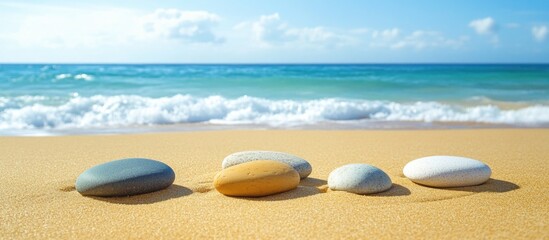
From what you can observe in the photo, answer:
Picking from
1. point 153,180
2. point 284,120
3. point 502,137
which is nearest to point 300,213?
point 153,180

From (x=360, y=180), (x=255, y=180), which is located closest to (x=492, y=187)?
(x=360, y=180)

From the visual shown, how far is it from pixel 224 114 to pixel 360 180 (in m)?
7.60

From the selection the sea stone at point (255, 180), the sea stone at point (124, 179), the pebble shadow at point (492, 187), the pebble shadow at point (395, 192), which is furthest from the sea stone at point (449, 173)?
the sea stone at point (124, 179)

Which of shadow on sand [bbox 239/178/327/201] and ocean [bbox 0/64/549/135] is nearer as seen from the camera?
shadow on sand [bbox 239/178/327/201]

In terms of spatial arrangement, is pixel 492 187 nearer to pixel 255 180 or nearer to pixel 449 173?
pixel 449 173

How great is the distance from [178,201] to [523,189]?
2562mm

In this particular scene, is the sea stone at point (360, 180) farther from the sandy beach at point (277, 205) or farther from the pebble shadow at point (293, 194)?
the pebble shadow at point (293, 194)

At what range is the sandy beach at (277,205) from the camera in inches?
106

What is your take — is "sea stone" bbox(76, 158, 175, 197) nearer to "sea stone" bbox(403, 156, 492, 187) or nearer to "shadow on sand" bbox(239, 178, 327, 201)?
"shadow on sand" bbox(239, 178, 327, 201)

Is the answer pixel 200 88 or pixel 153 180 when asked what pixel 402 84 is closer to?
pixel 200 88

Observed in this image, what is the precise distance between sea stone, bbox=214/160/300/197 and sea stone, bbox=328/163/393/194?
32 centimetres

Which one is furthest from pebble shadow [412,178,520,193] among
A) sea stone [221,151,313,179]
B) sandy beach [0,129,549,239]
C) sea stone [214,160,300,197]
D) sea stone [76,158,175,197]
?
sea stone [76,158,175,197]

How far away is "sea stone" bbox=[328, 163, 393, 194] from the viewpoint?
342 centimetres

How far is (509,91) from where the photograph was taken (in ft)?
58.7
